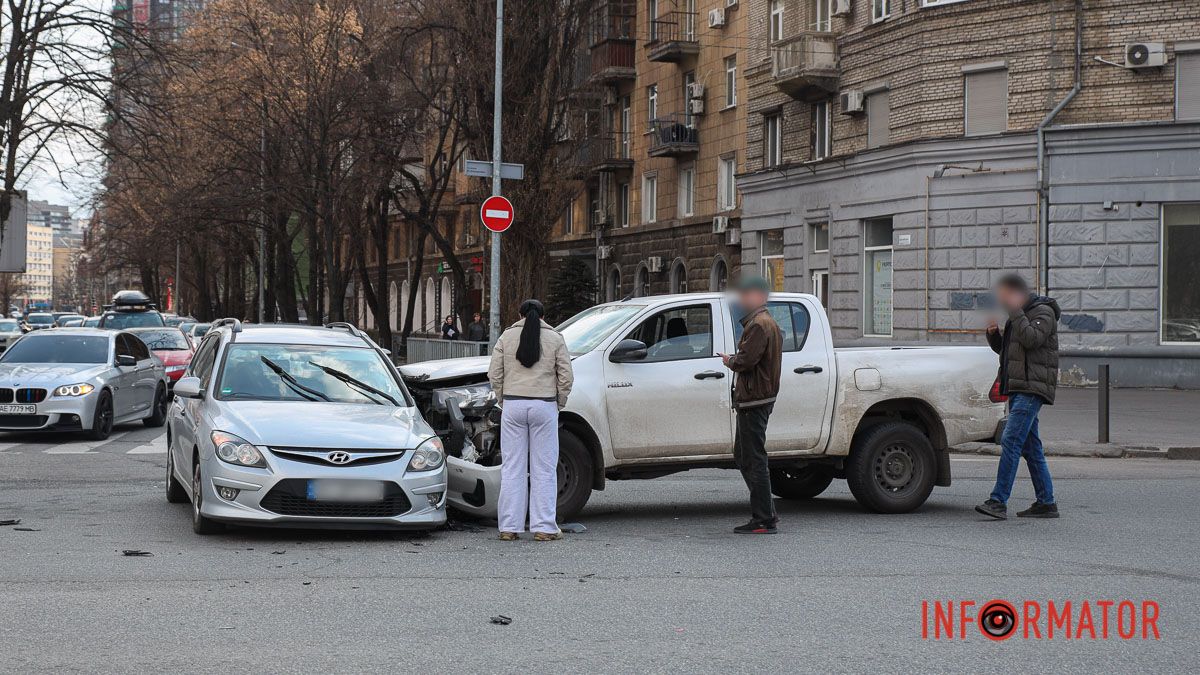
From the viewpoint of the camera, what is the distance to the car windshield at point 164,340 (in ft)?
90.9

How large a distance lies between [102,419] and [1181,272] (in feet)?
66.8

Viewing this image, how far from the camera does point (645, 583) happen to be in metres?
7.99

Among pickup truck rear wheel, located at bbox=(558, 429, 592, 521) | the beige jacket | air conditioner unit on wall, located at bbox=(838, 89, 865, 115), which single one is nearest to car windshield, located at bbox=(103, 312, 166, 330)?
air conditioner unit on wall, located at bbox=(838, 89, 865, 115)

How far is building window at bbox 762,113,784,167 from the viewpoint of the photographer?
115 feet

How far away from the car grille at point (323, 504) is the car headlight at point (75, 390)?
939cm

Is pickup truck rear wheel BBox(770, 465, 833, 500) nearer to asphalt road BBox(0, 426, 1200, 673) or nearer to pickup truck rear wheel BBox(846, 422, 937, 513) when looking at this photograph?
asphalt road BBox(0, 426, 1200, 673)

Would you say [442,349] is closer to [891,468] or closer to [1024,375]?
[891,468]

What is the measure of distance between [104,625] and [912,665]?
3.90m

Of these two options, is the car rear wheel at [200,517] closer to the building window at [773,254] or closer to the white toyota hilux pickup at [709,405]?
the white toyota hilux pickup at [709,405]

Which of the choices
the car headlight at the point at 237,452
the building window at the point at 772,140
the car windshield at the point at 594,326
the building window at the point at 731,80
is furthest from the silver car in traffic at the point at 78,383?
the building window at the point at 731,80

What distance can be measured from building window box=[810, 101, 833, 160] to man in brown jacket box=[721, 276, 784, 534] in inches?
913

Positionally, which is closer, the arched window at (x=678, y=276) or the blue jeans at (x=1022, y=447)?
the blue jeans at (x=1022, y=447)

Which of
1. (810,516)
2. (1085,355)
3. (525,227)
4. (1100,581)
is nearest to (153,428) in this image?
(525,227)

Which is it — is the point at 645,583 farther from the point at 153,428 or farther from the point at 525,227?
the point at 525,227
